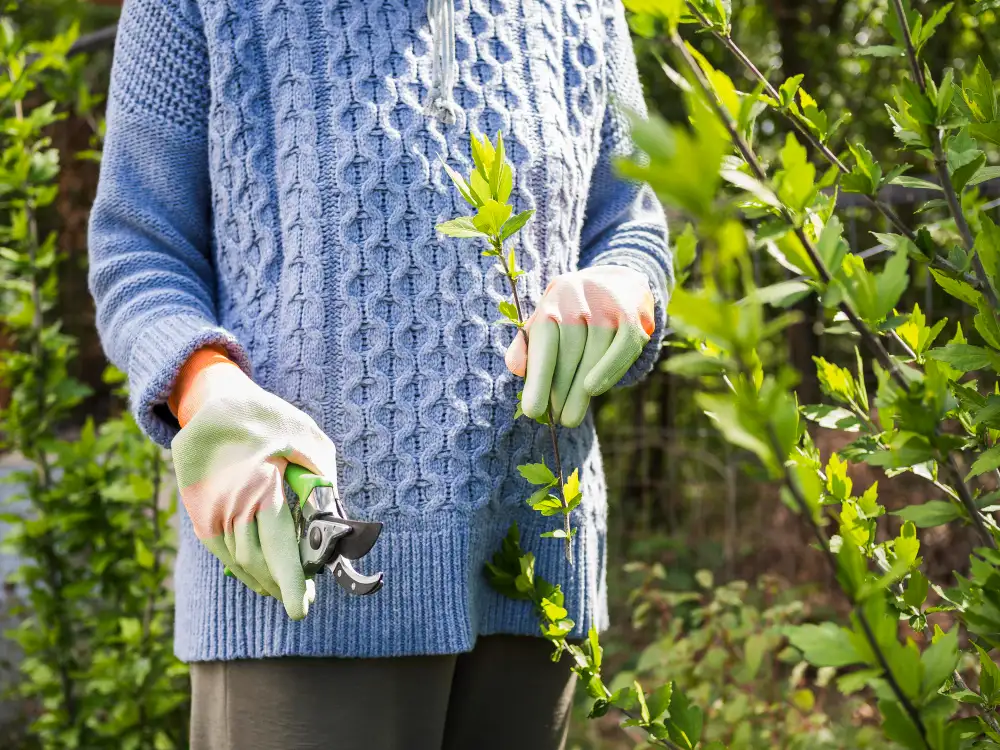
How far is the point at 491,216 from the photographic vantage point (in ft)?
2.64

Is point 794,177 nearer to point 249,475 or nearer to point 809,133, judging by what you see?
point 809,133

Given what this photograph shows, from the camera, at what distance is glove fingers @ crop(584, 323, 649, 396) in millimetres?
912

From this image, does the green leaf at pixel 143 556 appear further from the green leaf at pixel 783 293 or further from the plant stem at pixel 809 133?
the green leaf at pixel 783 293

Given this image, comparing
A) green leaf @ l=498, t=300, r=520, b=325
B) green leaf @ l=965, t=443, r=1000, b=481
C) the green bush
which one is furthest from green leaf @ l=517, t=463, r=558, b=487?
the green bush

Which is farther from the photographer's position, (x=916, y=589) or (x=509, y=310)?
(x=509, y=310)

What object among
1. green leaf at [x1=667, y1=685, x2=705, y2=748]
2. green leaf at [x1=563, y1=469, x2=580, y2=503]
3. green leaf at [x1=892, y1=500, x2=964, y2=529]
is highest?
green leaf at [x1=892, y1=500, x2=964, y2=529]

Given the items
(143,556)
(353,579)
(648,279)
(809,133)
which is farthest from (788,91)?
(143,556)

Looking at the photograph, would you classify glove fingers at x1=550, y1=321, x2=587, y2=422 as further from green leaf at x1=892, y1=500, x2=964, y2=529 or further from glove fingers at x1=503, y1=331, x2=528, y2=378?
green leaf at x1=892, y1=500, x2=964, y2=529

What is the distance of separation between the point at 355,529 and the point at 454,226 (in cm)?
27

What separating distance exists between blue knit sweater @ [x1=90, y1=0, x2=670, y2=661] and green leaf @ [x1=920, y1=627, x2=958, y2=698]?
543 mm

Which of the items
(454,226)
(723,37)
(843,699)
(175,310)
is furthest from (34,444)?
(843,699)

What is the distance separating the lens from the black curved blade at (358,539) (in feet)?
2.67

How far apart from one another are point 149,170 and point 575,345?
0.51 m

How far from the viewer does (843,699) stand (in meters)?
2.85
